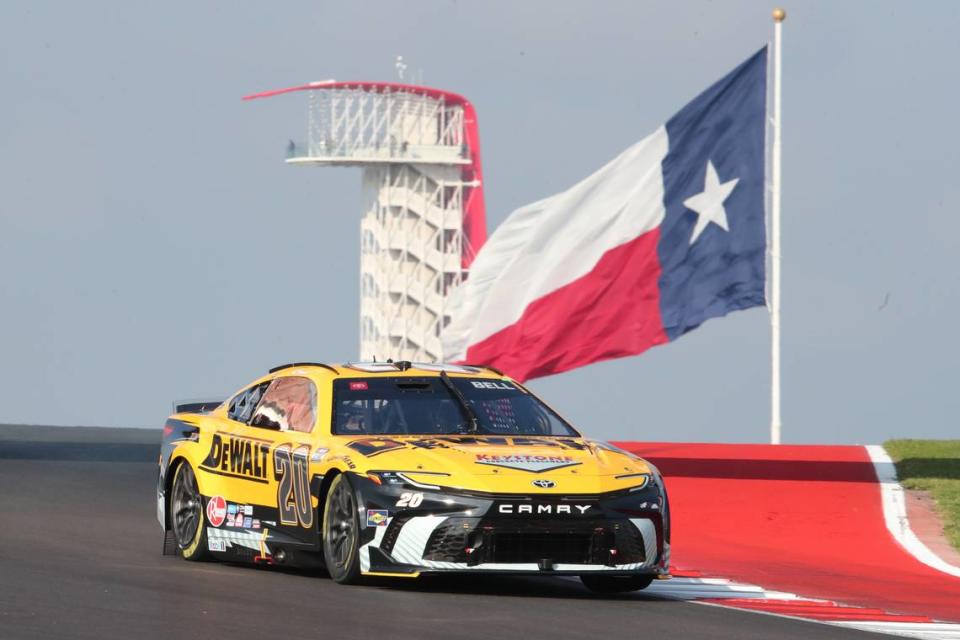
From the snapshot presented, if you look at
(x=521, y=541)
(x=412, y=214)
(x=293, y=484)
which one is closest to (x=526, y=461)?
(x=521, y=541)

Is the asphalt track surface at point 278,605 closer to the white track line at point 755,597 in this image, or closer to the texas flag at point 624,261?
the white track line at point 755,597

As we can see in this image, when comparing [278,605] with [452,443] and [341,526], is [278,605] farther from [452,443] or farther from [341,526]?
[452,443]

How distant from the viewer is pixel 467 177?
66750mm

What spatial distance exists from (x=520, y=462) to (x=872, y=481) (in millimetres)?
12440

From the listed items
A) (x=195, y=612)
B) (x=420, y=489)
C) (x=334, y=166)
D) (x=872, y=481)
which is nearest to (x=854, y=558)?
(x=872, y=481)

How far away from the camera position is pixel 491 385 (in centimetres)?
1327

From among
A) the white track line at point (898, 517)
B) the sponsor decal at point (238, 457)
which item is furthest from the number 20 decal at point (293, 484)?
the white track line at point (898, 517)

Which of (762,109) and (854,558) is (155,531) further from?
(762,109)

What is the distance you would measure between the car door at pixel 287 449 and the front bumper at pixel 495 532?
86cm

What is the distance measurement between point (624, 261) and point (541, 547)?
12.2 m

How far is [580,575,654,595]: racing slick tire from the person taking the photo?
1211 centimetres

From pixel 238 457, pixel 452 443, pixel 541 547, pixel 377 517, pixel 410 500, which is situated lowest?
pixel 541 547

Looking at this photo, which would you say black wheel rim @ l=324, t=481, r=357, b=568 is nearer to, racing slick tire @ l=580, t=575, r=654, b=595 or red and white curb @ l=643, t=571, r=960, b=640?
racing slick tire @ l=580, t=575, r=654, b=595

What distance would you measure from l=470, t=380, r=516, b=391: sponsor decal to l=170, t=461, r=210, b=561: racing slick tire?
79.6 inches
